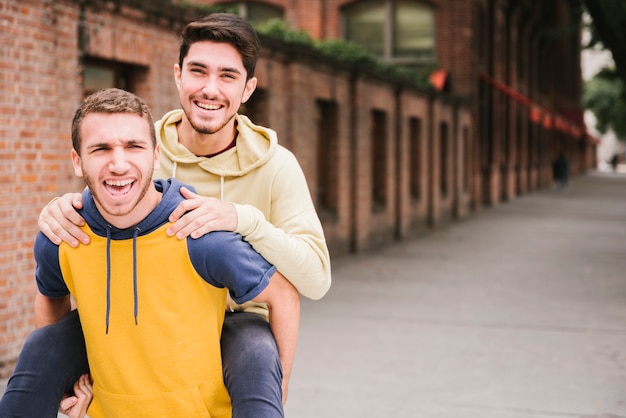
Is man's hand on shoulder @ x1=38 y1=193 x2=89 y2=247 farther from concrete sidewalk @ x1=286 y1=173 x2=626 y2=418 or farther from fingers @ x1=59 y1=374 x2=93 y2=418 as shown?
concrete sidewalk @ x1=286 y1=173 x2=626 y2=418

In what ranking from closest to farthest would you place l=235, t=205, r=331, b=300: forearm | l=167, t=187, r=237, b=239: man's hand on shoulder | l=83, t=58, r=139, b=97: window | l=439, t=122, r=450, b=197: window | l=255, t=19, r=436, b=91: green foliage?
1. l=167, t=187, r=237, b=239: man's hand on shoulder
2. l=235, t=205, r=331, b=300: forearm
3. l=83, t=58, r=139, b=97: window
4. l=255, t=19, r=436, b=91: green foliage
5. l=439, t=122, r=450, b=197: window

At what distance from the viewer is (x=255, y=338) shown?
2828 millimetres

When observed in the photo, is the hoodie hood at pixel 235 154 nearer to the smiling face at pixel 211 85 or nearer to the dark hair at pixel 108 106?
the smiling face at pixel 211 85

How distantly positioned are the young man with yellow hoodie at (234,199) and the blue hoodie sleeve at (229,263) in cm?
3

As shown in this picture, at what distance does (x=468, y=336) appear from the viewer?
29.4 feet

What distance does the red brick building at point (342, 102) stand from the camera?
290 inches

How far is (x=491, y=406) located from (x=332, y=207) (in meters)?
9.47

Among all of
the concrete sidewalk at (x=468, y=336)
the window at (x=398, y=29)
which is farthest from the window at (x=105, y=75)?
the window at (x=398, y=29)

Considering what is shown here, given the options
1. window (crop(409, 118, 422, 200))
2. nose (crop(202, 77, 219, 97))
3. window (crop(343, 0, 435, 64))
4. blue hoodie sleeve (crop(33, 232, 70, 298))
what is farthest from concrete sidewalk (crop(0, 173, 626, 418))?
window (crop(343, 0, 435, 64))

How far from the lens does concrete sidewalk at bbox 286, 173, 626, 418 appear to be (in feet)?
21.6

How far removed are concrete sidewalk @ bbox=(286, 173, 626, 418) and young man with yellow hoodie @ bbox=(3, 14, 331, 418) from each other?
11.0 feet

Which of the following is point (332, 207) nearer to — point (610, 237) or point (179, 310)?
point (610, 237)

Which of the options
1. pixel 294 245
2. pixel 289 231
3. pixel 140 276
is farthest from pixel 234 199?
pixel 140 276

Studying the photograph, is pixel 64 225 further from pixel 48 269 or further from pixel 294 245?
pixel 294 245
